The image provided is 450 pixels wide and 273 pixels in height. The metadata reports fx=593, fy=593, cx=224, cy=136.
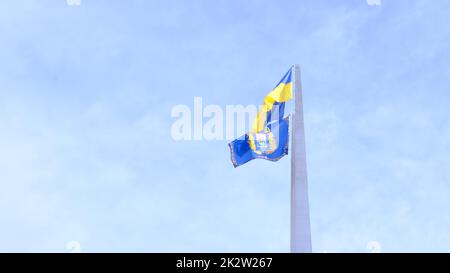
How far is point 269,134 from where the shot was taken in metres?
29.5

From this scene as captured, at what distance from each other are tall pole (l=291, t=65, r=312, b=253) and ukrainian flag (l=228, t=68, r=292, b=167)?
2.30 feet

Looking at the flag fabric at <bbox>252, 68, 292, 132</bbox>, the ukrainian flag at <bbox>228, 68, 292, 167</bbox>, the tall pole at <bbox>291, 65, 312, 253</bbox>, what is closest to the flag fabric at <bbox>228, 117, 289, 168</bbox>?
the ukrainian flag at <bbox>228, 68, 292, 167</bbox>

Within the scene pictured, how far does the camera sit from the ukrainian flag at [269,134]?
29.0 metres

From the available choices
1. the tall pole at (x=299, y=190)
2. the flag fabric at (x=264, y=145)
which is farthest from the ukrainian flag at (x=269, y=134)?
the tall pole at (x=299, y=190)

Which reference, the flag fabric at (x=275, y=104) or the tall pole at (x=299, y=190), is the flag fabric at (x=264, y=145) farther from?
the tall pole at (x=299, y=190)

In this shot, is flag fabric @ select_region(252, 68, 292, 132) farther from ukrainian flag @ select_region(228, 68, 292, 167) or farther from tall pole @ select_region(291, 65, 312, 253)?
tall pole @ select_region(291, 65, 312, 253)

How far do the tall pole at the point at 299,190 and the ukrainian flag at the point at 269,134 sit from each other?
0.70 metres

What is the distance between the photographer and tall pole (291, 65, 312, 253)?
26094 millimetres

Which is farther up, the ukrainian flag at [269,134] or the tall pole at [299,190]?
the ukrainian flag at [269,134]

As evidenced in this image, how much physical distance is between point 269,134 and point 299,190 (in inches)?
147

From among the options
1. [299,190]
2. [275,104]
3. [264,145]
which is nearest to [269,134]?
[264,145]

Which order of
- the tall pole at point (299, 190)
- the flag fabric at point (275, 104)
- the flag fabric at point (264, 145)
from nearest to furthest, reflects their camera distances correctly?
the tall pole at point (299, 190) < the flag fabric at point (264, 145) < the flag fabric at point (275, 104)

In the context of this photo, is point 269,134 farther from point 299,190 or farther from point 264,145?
point 299,190
